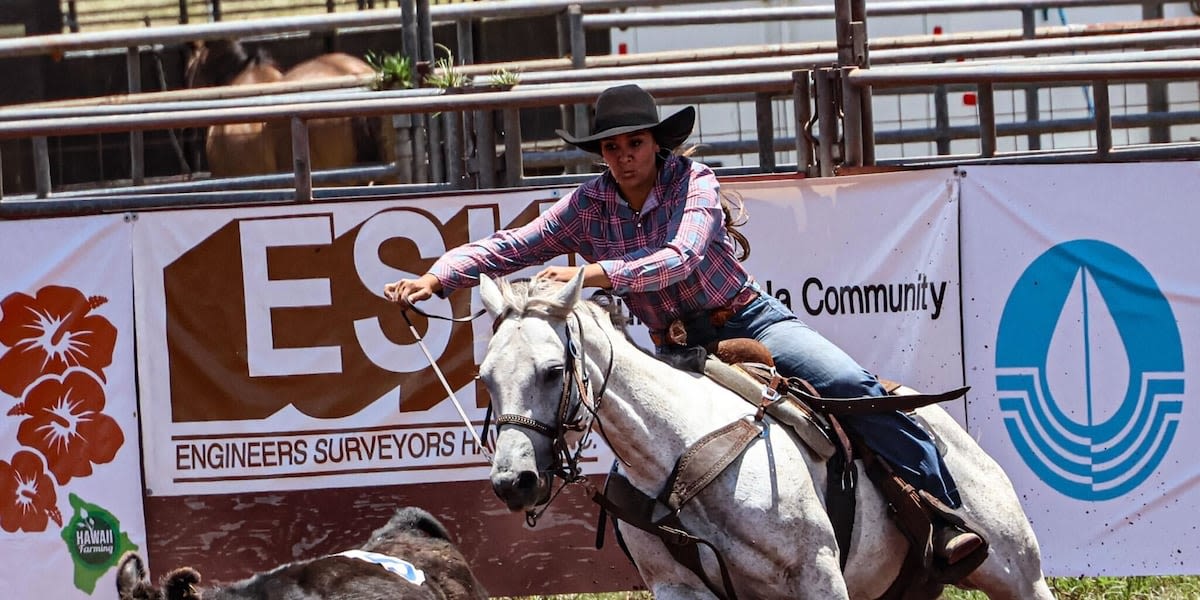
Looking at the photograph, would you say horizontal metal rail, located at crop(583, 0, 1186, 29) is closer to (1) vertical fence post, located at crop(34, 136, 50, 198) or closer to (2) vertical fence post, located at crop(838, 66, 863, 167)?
(2) vertical fence post, located at crop(838, 66, 863, 167)

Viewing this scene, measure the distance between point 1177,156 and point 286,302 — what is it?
4085mm

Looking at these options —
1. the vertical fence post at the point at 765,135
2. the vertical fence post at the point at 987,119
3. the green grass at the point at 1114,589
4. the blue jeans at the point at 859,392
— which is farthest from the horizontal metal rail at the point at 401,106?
the green grass at the point at 1114,589

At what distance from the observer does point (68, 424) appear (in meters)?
6.50

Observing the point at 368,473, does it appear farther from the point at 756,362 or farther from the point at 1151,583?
the point at 1151,583

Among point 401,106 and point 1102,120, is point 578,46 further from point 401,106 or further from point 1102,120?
point 1102,120

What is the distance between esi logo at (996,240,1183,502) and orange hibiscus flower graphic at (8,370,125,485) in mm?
3888

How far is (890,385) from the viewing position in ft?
16.4

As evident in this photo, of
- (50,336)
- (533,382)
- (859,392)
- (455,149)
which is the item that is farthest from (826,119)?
(50,336)

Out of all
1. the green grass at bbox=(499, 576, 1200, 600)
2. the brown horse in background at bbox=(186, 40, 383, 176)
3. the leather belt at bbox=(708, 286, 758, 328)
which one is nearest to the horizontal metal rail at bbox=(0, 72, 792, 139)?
the leather belt at bbox=(708, 286, 758, 328)

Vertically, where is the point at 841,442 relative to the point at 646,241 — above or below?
below

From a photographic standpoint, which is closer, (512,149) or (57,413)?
(57,413)

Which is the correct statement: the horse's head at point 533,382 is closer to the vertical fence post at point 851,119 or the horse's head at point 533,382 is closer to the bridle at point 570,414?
the bridle at point 570,414

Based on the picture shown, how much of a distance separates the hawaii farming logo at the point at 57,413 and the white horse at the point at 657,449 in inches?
117

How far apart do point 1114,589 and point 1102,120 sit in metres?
2.09
